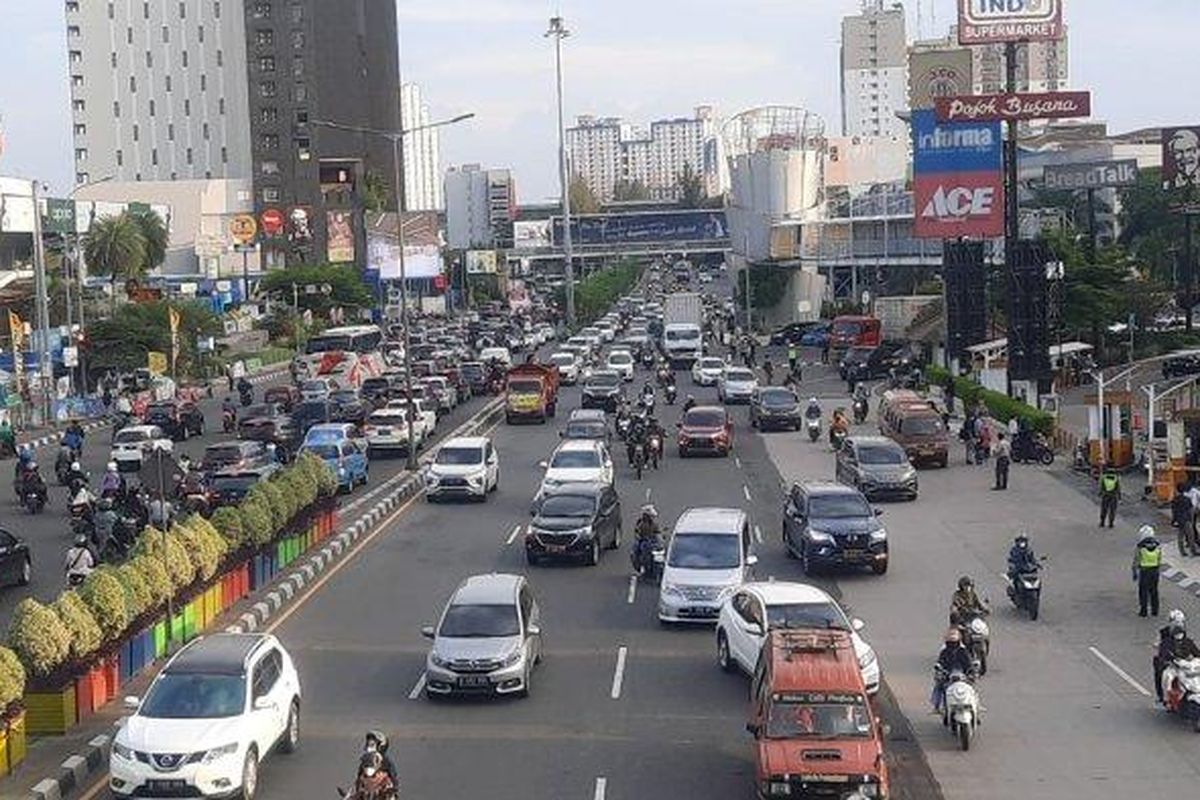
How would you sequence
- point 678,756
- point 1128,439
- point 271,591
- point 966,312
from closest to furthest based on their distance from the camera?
point 678,756 < point 271,591 < point 1128,439 < point 966,312

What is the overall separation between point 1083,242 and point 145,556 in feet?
193

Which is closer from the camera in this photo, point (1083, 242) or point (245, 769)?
point (245, 769)

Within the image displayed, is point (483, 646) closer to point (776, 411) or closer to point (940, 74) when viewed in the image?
point (776, 411)

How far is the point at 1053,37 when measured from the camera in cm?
5291

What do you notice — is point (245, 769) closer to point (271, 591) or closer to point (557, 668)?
point (557, 668)

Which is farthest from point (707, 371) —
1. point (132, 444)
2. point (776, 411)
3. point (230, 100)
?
point (230, 100)

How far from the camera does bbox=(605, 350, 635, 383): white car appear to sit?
6956 centimetres

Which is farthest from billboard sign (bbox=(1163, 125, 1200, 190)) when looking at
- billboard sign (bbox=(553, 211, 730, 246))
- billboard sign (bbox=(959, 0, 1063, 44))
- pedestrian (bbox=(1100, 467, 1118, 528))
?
billboard sign (bbox=(553, 211, 730, 246))

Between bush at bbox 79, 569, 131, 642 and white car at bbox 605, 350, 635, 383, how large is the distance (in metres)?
48.4

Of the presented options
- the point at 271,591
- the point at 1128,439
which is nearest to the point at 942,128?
the point at 1128,439

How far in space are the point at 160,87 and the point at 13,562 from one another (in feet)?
361

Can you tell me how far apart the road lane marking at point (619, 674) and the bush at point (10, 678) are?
6.63 metres

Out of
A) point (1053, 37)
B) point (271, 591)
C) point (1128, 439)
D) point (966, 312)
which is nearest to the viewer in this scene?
point (271, 591)

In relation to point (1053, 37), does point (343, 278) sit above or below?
below
